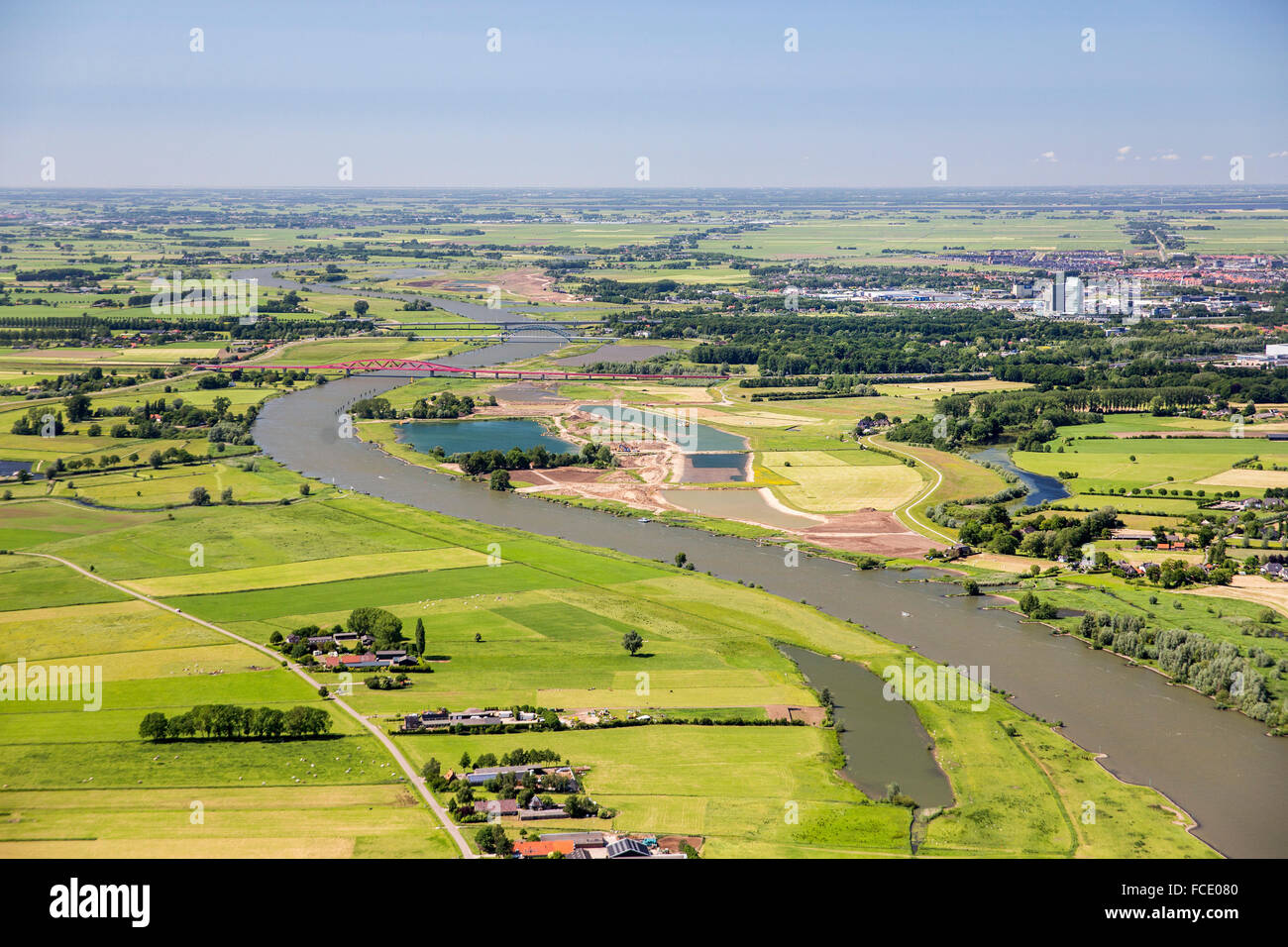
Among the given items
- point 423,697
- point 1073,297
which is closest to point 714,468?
point 423,697

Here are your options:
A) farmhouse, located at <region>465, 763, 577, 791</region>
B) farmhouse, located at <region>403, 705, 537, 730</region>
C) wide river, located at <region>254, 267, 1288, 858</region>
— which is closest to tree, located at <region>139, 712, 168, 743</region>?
farmhouse, located at <region>403, 705, 537, 730</region>

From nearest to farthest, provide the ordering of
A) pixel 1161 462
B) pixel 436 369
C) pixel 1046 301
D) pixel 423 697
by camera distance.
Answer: pixel 423 697 → pixel 1161 462 → pixel 436 369 → pixel 1046 301

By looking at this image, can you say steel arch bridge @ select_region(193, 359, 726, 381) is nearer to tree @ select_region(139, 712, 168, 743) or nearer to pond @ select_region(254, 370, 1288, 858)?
pond @ select_region(254, 370, 1288, 858)

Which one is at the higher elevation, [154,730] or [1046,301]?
[1046,301]

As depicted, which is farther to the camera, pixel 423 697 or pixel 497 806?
pixel 423 697

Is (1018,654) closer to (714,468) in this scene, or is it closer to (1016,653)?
(1016,653)

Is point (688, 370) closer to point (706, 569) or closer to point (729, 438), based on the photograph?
point (729, 438)

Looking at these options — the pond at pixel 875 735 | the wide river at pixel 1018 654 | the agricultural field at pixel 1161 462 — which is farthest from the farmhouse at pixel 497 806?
the agricultural field at pixel 1161 462
